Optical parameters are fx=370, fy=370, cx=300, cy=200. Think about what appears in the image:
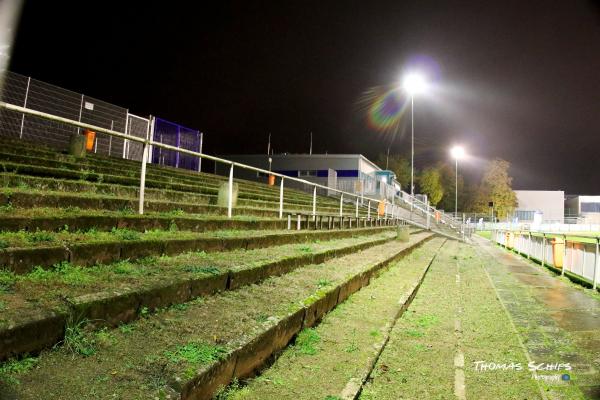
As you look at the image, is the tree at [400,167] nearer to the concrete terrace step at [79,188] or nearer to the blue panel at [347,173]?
the blue panel at [347,173]

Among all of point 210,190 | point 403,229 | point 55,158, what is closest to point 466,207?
point 403,229

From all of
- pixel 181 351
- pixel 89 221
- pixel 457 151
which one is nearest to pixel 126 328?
pixel 181 351

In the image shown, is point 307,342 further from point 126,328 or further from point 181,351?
point 126,328

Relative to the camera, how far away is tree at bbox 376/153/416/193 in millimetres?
59469

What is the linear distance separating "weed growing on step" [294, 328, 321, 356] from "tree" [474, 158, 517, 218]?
2371 inches

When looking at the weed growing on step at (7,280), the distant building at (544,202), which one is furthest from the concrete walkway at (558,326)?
the distant building at (544,202)

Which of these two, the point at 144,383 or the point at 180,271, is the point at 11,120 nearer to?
the point at 180,271

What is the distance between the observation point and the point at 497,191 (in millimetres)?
56594

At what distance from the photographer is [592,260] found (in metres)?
8.20

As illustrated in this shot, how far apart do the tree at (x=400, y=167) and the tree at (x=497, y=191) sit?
1118 cm

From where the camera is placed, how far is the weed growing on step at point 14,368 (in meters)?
1.78

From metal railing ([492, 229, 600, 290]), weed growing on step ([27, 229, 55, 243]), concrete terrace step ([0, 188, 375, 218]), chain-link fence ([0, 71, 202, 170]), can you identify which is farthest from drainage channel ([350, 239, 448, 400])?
chain-link fence ([0, 71, 202, 170])

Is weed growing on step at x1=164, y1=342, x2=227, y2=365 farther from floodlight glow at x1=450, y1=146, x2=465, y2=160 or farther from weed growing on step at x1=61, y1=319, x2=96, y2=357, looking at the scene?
floodlight glow at x1=450, y1=146, x2=465, y2=160

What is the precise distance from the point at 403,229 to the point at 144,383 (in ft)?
39.9
